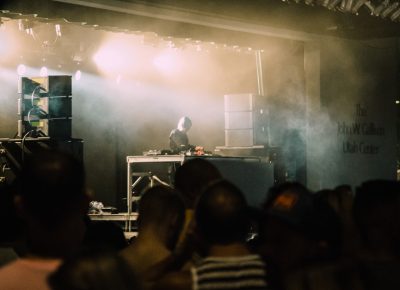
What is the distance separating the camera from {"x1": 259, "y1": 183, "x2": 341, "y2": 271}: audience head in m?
2.92

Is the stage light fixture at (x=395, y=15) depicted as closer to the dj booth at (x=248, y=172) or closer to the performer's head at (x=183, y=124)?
the dj booth at (x=248, y=172)

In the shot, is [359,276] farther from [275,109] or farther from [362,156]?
[275,109]

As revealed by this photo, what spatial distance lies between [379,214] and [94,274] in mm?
1905

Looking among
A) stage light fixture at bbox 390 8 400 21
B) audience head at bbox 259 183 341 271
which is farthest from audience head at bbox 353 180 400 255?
stage light fixture at bbox 390 8 400 21

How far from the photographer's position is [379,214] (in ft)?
10.8

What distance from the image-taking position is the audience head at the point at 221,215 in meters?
2.88

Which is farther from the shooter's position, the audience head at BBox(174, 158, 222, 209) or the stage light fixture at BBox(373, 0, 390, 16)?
the stage light fixture at BBox(373, 0, 390, 16)

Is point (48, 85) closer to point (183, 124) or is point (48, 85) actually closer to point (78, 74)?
point (183, 124)

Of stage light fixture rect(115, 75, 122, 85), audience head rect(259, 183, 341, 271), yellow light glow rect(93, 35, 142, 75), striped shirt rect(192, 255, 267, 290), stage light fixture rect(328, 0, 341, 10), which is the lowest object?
striped shirt rect(192, 255, 267, 290)

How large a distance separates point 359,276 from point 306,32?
700cm

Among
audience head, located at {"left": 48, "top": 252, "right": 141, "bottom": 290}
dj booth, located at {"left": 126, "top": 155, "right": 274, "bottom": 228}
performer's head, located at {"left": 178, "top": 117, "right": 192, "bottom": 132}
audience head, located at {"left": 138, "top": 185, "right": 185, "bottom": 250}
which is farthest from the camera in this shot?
performer's head, located at {"left": 178, "top": 117, "right": 192, "bottom": 132}

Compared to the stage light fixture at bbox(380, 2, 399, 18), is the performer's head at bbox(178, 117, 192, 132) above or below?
below

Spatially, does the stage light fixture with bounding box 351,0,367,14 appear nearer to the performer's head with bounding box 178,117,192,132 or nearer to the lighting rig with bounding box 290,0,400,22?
the lighting rig with bounding box 290,0,400,22

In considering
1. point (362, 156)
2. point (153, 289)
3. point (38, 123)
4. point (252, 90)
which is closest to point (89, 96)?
point (252, 90)
